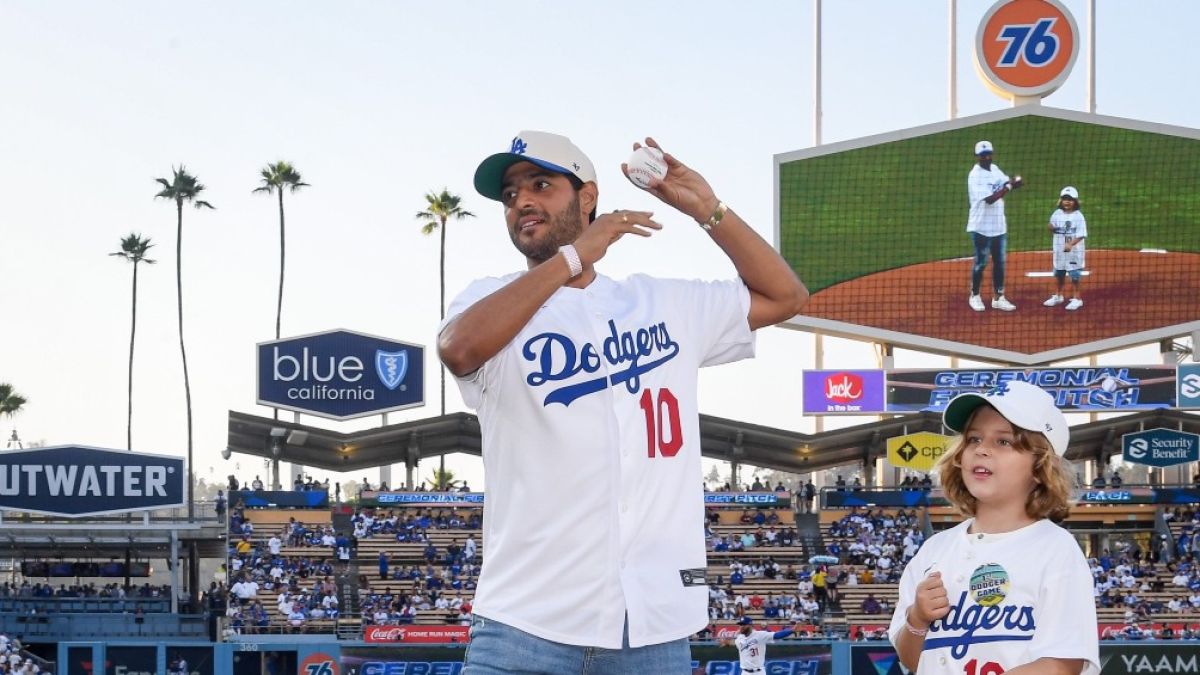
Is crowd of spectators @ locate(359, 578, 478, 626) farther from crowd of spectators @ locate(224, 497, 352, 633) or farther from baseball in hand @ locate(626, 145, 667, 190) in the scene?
baseball in hand @ locate(626, 145, 667, 190)

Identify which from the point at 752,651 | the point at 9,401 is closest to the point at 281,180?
the point at 9,401

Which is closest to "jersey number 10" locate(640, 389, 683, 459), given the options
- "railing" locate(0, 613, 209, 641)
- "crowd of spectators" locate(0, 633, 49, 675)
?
"crowd of spectators" locate(0, 633, 49, 675)

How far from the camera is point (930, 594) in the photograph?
543 cm

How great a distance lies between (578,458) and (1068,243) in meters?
39.2

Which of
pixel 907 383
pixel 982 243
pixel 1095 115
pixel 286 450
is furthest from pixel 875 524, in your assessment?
pixel 286 450

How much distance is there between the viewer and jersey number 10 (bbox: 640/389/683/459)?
15.7 ft

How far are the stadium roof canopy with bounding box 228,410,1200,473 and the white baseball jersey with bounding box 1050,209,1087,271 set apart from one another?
460 centimetres

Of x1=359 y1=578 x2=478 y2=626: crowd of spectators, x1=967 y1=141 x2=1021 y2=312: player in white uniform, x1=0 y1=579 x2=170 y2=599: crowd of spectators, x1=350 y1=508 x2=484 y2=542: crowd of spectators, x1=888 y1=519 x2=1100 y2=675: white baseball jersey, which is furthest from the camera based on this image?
x1=967 y1=141 x2=1021 y2=312: player in white uniform

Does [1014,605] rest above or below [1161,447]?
below

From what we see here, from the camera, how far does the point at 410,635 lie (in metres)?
32.9

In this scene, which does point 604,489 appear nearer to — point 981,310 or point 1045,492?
point 1045,492

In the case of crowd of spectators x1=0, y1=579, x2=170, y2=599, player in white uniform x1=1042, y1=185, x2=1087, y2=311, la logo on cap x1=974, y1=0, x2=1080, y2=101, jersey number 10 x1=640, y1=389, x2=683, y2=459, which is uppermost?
la logo on cap x1=974, y1=0, x2=1080, y2=101

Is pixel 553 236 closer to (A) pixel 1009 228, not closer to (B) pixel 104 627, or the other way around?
(B) pixel 104 627

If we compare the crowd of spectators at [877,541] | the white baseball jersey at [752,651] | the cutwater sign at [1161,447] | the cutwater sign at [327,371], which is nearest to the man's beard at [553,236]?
the white baseball jersey at [752,651]
